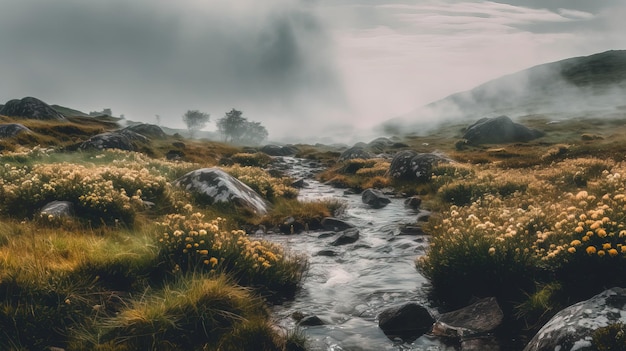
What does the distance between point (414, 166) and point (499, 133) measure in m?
47.1

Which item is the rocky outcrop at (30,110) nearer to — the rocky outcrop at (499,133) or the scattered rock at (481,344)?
the rocky outcrop at (499,133)

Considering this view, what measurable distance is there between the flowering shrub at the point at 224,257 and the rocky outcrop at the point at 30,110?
78.6m

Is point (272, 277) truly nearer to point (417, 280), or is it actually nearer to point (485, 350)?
point (417, 280)

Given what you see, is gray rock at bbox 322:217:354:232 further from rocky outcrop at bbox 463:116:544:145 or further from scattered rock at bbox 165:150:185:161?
rocky outcrop at bbox 463:116:544:145

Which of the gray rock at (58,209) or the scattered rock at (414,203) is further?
the scattered rock at (414,203)

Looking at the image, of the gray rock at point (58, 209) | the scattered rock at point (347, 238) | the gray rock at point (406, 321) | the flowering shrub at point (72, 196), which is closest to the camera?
the gray rock at point (406, 321)

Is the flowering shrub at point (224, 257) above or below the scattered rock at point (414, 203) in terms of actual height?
above

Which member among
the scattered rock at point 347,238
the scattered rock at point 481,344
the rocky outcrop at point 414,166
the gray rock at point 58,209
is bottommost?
the scattered rock at point 481,344

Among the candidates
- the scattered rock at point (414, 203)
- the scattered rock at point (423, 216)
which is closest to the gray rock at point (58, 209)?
the scattered rock at point (423, 216)

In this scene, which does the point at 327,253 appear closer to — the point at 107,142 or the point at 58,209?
the point at 58,209

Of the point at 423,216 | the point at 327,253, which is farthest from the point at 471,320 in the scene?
the point at 423,216

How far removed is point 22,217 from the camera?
11.0 metres

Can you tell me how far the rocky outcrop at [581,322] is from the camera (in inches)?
215

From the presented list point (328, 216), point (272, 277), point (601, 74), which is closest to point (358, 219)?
point (328, 216)
